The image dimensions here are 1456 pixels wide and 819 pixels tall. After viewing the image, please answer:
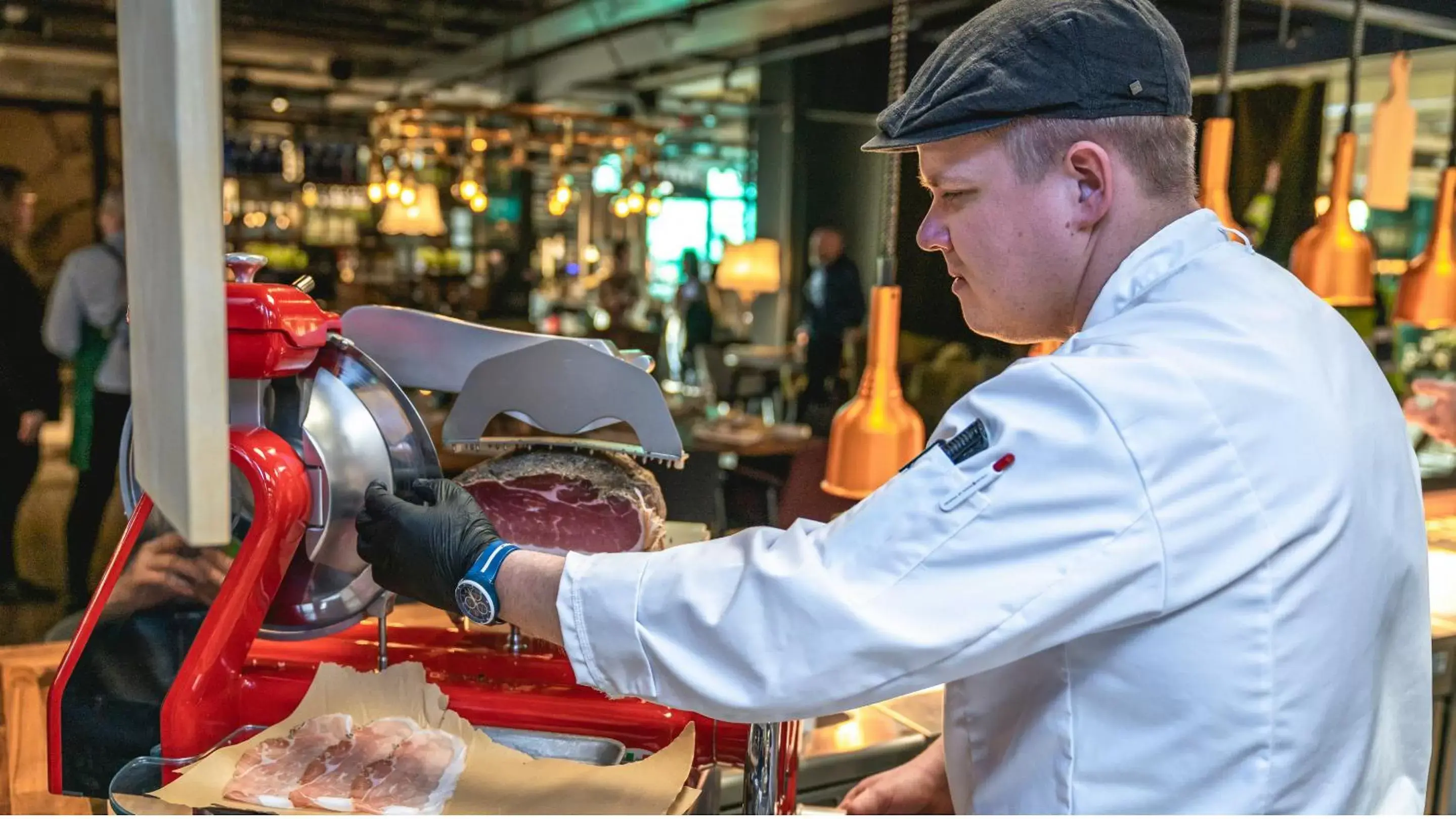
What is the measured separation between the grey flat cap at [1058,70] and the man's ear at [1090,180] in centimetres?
3

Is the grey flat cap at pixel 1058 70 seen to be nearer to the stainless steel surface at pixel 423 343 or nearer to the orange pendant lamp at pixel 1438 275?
the stainless steel surface at pixel 423 343

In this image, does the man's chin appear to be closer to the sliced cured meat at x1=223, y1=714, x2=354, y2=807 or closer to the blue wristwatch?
the blue wristwatch

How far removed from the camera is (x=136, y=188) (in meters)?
0.73

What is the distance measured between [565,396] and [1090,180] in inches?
25.2

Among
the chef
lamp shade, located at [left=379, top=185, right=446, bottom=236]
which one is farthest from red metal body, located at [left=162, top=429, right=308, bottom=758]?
lamp shade, located at [left=379, top=185, right=446, bottom=236]

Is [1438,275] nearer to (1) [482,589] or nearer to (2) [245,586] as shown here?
(1) [482,589]

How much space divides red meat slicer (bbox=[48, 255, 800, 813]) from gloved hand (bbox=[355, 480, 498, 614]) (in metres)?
0.11

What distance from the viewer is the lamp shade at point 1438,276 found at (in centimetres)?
273

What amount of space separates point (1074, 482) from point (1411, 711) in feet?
1.83

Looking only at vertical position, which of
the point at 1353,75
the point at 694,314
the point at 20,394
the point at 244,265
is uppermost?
the point at 1353,75

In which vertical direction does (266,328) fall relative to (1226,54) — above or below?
below

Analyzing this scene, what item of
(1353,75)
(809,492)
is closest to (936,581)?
(1353,75)

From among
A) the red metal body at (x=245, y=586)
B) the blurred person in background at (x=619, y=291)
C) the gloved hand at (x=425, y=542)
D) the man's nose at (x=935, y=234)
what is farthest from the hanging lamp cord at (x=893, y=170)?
the blurred person in background at (x=619, y=291)

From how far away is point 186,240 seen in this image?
0.64 meters
